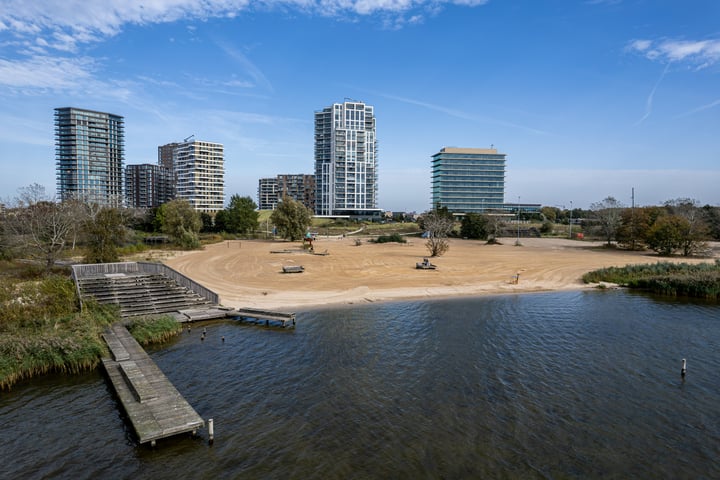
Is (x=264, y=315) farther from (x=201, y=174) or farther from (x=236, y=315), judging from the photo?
(x=201, y=174)

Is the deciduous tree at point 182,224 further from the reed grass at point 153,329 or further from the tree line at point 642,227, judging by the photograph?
the reed grass at point 153,329

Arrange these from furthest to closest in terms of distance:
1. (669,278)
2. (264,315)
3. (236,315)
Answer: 1. (669,278)
2. (236,315)
3. (264,315)

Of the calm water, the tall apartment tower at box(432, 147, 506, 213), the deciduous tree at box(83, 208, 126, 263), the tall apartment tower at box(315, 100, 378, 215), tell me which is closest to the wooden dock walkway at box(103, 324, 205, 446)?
the calm water

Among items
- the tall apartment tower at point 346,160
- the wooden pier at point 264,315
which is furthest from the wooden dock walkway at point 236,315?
the tall apartment tower at point 346,160

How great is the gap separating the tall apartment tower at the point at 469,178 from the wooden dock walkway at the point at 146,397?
576 feet

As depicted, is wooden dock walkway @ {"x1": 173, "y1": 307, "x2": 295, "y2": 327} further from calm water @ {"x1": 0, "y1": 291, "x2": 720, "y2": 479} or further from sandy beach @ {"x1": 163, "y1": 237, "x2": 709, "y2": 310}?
sandy beach @ {"x1": 163, "y1": 237, "x2": 709, "y2": 310}

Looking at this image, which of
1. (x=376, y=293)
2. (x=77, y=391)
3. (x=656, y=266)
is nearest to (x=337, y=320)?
(x=376, y=293)

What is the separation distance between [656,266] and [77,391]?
1988 inches

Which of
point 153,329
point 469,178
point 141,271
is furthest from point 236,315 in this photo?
point 469,178

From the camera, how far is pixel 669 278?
3897 centimetres

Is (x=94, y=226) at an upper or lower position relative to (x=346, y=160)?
lower

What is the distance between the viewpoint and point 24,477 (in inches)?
459

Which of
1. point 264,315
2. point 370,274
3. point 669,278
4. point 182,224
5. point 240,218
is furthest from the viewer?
point 240,218

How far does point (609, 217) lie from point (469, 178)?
113 metres
